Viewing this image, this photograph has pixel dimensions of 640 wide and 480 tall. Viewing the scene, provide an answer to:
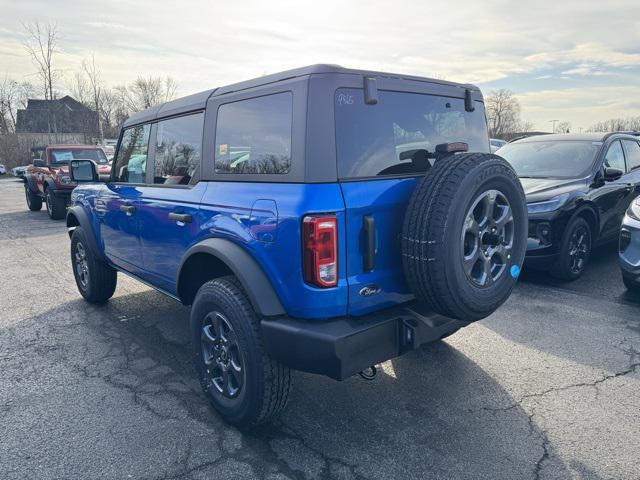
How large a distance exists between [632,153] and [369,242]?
6.22m

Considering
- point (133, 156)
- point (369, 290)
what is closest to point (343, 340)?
point (369, 290)

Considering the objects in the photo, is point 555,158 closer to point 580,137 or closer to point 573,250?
point 580,137

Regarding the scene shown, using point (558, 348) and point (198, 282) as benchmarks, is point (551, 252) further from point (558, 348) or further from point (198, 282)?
point (198, 282)

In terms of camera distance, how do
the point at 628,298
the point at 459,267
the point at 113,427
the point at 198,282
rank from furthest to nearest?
1. the point at 628,298
2. the point at 198,282
3. the point at 113,427
4. the point at 459,267

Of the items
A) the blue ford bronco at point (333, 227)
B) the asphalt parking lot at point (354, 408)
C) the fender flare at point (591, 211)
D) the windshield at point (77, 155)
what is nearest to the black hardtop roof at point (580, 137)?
the fender flare at point (591, 211)

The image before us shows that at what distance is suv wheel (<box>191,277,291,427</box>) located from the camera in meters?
2.46

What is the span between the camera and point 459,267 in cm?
232

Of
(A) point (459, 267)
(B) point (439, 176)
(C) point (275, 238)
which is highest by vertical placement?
(B) point (439, 176)

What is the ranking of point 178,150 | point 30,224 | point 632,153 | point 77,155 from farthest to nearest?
point 77,155 < point 30,224 < point 632,153 < point 178,150

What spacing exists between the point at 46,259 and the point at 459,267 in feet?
23.0

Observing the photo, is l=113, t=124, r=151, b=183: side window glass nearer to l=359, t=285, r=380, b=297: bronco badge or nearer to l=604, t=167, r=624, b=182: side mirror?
l=359, t=285, r=380, b=297: bronco badge

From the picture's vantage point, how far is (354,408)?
2.94 metres

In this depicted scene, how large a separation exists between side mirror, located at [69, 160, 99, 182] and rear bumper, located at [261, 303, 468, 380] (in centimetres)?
317

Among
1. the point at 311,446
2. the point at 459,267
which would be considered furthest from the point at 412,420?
the point at 459,267
